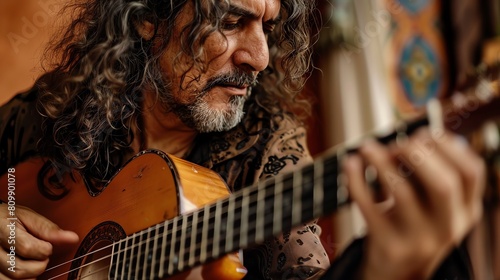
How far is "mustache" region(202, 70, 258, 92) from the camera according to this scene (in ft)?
3.05

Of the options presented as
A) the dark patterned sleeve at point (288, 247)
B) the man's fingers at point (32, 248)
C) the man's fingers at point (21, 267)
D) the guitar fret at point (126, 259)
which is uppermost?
the guitar fret at point (126, 259)

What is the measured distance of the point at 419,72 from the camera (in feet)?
3.82

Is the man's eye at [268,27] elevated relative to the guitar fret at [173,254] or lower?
elevated

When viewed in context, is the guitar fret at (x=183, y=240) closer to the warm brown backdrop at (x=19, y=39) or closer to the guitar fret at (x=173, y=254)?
the guitar fret at (x=173, y=254)

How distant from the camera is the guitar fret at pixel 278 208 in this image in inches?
21.4

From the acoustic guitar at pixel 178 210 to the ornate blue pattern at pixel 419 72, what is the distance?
538 millimetres

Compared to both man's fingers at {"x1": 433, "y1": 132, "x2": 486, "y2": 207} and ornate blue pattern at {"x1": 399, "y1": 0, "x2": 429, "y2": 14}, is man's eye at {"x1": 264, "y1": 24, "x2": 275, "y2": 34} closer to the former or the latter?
ornate blue pattern at {"x1": 399, "y1": 0, "x2": 429, "y2": 14}

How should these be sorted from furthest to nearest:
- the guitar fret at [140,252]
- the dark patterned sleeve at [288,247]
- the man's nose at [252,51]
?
1. the man's nose at [252,51]
2. the dark patterned sleeve at [288,247]
3. the guitar fret at [140,252]

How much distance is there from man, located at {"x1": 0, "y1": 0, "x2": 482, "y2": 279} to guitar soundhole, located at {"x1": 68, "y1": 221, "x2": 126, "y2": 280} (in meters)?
0.04

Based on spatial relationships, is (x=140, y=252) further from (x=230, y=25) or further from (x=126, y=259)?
(x=230, y=25)

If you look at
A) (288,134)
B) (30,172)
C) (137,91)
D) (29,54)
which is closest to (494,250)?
(288,134)

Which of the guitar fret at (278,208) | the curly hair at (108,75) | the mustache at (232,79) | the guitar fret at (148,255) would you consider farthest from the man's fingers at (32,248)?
the guitar fret at (278,208)

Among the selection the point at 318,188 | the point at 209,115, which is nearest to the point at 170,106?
the point at 209,115

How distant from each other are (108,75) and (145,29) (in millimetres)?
116
